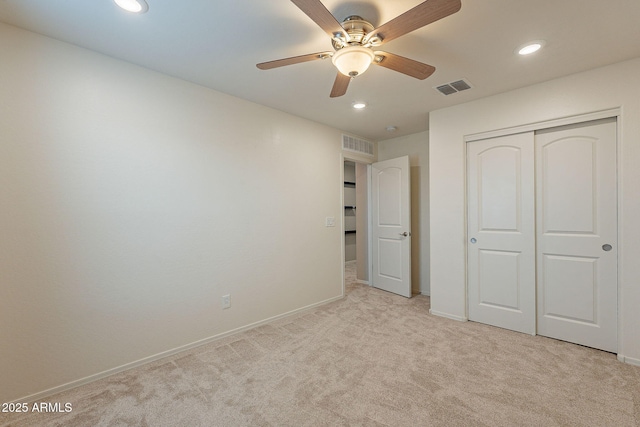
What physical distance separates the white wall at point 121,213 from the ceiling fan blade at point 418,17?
1874 millimetres

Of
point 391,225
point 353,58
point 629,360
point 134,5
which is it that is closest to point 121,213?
point 134,5

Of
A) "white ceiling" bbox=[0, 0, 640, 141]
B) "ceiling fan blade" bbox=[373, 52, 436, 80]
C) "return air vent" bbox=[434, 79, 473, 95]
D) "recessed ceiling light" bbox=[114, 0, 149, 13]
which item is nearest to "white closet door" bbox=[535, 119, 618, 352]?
"white ceiling" bbox=[0, 0, 640, 141]

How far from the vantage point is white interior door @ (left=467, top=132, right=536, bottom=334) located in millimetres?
2775

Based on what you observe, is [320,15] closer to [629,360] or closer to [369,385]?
[369,385]

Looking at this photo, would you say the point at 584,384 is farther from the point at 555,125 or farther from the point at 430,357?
the point at 555,125

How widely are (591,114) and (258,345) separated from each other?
369 cm

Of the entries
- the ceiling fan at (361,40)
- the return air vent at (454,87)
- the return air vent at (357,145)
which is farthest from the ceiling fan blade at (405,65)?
the return air vent at (357,145)

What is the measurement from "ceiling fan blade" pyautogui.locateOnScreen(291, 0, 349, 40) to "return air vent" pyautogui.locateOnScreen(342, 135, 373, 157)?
8.25 feet

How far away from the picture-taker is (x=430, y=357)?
92.0 inches

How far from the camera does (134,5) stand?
1604 mm

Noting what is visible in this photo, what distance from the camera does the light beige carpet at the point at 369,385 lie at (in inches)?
65.8

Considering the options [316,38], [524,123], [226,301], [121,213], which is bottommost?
[226,301]

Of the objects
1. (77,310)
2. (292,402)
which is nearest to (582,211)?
(292,402)

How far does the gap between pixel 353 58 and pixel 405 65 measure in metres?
0.35
